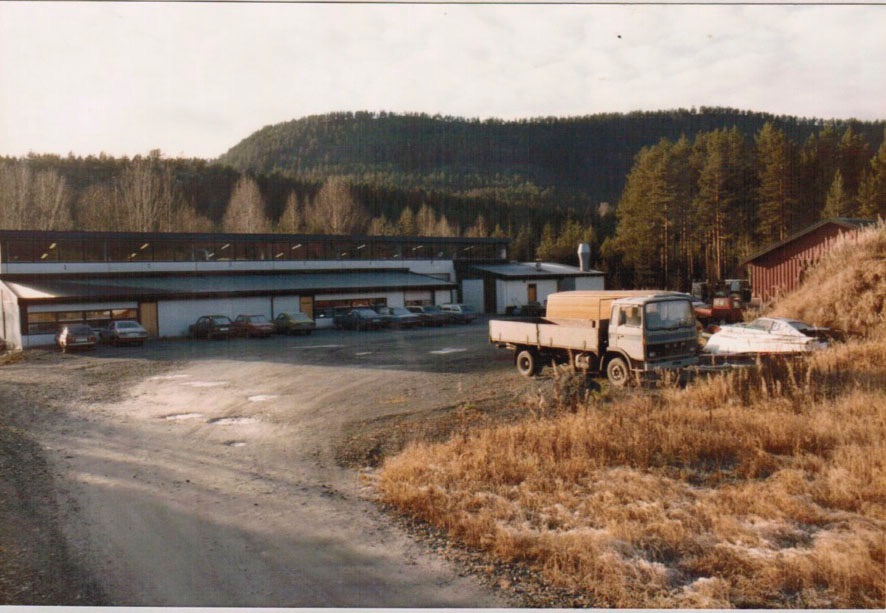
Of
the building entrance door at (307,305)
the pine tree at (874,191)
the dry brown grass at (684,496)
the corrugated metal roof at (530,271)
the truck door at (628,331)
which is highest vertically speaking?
the pine tree at (874,191)

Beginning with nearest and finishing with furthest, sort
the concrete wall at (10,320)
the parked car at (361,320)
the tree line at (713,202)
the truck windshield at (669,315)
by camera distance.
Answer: the truck windshield at (669,315) < the concrete wall at (10,320) < the parked car at (361,320) < the tree line at (713,202)

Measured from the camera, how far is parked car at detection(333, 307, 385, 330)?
114ft

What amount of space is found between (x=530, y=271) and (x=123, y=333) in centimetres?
2988

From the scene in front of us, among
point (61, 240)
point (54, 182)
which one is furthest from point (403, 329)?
point (54, 182)

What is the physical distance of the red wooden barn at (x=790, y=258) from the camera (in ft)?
88.0

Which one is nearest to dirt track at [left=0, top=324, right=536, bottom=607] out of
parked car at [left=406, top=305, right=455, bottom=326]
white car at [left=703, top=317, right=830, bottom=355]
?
white car at [left=703, top=317, right=830, bottom=355]

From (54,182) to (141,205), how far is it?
28.2ft

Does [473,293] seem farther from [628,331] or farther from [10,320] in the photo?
[628,331]

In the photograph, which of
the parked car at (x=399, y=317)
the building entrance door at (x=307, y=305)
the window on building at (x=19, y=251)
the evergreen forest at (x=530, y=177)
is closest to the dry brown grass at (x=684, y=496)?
the evergreen forest at (x=530, y=177)

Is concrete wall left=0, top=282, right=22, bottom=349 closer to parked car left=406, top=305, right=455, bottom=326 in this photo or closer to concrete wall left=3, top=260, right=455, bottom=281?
concrete wall left=3, top=260, right=455, bottom=281

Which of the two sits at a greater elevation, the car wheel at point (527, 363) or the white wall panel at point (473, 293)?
the white wall panel at point (473, 293)

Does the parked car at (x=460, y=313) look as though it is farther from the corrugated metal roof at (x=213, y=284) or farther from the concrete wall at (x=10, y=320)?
the concrete wall at (x=10, y=320)

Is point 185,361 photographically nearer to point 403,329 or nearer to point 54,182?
point 403,329

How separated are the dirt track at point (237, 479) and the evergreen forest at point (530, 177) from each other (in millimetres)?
11715
